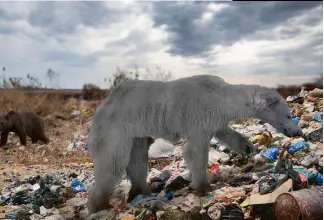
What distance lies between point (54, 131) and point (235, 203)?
337 inches

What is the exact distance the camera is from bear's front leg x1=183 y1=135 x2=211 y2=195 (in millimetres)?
4066

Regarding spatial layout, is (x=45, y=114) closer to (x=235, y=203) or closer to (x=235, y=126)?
(x=235, y=126)

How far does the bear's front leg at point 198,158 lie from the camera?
4066 mm

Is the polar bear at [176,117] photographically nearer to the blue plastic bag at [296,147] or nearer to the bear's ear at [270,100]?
the bear's ear at [270,100]

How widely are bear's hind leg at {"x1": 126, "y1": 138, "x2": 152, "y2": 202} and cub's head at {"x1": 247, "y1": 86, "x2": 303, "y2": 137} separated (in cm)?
122

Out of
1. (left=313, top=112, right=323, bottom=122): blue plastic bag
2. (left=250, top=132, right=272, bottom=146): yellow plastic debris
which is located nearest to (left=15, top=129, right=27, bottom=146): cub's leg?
(left=250, top=132, right=272, bottom=146): yellow plastic debris

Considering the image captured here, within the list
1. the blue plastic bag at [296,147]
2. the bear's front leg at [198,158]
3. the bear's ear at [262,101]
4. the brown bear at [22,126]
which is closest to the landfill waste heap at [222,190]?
the blue plastic bag at [296,147]

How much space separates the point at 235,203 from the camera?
12.5 feet

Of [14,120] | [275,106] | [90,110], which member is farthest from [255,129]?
[90,110]

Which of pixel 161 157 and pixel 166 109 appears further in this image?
pixel 161 157

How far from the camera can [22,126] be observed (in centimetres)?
985

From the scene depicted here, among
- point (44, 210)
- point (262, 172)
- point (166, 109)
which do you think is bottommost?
point (44, 210)

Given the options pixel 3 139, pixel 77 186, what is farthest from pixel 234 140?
pixel 3 139

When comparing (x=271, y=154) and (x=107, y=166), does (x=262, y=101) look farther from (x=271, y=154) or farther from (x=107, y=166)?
(x=107, y=166)
